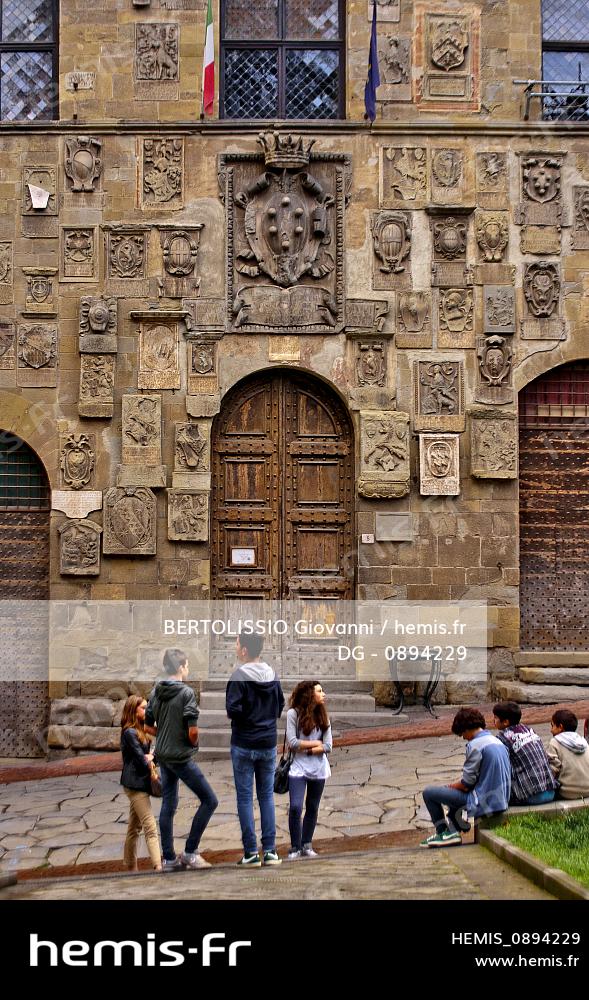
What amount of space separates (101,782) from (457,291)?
6.72 metres

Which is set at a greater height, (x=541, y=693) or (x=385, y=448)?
(x=385, y=448)

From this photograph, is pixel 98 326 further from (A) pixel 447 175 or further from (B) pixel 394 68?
(B) pixel 394 68

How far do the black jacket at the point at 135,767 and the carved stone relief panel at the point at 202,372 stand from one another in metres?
5.77

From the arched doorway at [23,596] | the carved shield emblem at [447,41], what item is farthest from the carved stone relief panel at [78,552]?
the carved shield emblem at [447,41]

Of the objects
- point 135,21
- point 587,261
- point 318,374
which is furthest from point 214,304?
point 587,261

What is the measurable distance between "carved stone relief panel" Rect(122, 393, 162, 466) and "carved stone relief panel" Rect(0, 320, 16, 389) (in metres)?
1.38

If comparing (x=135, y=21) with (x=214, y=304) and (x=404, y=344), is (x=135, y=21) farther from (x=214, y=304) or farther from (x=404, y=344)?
(x=404, y=344)

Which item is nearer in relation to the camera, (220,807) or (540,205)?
(220,807)

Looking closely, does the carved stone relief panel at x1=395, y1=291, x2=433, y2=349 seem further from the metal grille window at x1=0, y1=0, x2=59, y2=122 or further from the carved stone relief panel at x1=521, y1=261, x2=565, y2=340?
the metal grille window at x1=0, y1=0, x2=59, y2=122

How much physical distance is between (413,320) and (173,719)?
21.7 feet

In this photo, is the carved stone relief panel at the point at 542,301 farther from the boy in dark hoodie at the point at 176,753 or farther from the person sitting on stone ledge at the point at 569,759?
the boy in dark hoodie at the point at 176,753

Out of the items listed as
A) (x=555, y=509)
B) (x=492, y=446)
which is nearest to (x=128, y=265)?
(x=492, y=446)

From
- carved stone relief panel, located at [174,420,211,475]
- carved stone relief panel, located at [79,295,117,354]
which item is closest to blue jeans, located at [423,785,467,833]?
carved stone relief panel, located at [174,420,211,475]

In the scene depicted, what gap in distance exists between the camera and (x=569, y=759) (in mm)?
7922
